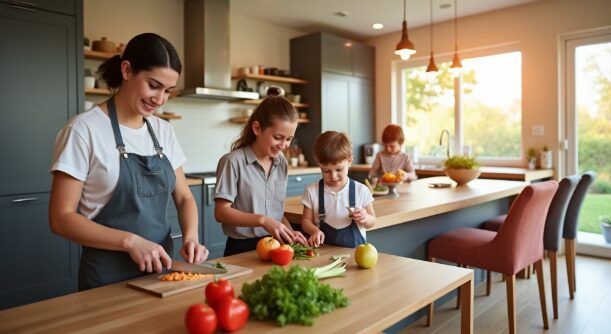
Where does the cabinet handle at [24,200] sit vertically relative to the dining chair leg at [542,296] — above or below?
above

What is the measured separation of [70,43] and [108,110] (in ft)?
7.65

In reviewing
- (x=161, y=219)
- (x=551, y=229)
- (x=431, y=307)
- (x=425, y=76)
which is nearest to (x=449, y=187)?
(x=551, y=229)

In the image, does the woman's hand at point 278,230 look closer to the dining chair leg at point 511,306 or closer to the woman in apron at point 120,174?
the woman in apron at point 120,174

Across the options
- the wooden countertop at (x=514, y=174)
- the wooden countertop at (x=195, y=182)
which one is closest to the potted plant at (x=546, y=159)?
the wooden countertop at (x=514, y=174)

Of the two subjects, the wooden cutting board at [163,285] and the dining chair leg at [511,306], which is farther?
the dining chair leg at [511,306]

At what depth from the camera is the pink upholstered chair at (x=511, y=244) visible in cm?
255

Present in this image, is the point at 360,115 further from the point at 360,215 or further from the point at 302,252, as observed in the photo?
the point at 302,252

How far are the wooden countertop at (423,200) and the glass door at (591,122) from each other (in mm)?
1615

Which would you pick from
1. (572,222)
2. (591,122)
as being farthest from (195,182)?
(591,122)

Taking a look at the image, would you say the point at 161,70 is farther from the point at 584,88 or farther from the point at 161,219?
the point at 584,88

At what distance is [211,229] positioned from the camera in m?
4.23

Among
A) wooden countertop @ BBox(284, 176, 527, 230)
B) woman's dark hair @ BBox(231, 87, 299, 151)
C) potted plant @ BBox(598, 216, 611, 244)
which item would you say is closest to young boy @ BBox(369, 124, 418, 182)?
wooden countertop @ BBox(284, 176, 527, 230)

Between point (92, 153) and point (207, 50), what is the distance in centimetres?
341

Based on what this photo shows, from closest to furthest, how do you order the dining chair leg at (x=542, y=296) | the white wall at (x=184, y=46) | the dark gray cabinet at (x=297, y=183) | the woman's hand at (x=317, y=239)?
1. the woman's hand at (x=317, y=239)
2. the dining chair leg at (x=542, y=296)
3. the white wall at (x=184, y=46)
4. the dark gray cabinet at (x=297, y=183)
